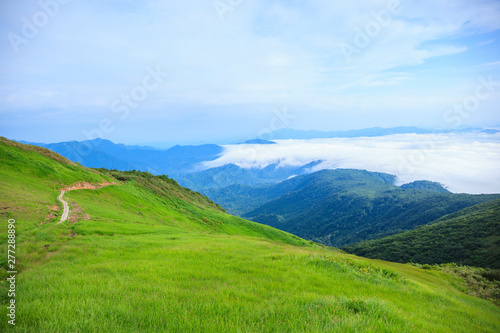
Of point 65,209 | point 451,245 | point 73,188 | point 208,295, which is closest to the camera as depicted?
point 208,295

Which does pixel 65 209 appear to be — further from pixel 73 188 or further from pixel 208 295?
pixel 208 295

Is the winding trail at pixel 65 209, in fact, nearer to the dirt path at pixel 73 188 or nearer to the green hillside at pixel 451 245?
the dirt path at pixel 73 188

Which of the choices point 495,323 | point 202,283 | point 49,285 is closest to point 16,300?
point 49,285

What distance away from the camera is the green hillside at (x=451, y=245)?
118m

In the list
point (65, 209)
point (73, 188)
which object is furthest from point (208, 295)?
point (73, 188)

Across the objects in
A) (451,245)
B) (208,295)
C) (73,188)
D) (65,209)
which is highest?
(73,188)

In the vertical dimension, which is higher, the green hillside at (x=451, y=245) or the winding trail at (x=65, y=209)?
the winding trail at (x=65, y=209)

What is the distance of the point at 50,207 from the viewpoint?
24.8 meters

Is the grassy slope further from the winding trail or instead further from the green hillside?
the green hillside

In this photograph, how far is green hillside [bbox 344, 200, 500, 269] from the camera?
11838cm

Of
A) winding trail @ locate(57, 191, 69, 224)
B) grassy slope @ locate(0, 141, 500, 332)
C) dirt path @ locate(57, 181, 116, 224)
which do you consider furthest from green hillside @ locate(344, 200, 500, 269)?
winding trail @ locate(57, 191, 69, 224)

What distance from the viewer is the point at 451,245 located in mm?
134500

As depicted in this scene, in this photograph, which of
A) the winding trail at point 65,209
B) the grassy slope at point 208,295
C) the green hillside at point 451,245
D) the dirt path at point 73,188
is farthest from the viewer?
the green hillside at point 451,245

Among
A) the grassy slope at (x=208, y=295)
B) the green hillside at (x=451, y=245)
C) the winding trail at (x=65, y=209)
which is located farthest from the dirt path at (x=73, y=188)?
the green hillside at (x=451, y=245)
